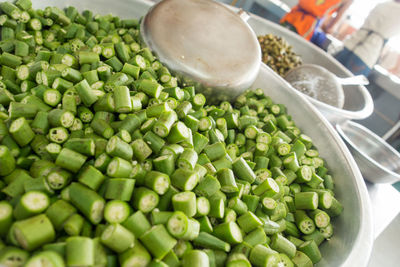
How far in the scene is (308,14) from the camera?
15.1ft

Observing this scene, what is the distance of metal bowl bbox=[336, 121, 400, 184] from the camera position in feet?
6.82

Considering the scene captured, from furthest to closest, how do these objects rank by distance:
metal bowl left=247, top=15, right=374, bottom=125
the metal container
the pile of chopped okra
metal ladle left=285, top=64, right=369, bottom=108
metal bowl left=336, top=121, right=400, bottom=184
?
metal bowl left=247, top=15, right=374, bottom=125 < metal ladle left=285, top=64, right=369, bottom=108 < metal bowl left=336, top=121, right=400, bottom=184 < the metal container < the pile of chopped okra

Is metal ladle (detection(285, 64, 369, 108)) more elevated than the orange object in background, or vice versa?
the orange object in background

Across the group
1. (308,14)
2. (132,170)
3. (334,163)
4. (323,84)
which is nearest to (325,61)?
(323,84)

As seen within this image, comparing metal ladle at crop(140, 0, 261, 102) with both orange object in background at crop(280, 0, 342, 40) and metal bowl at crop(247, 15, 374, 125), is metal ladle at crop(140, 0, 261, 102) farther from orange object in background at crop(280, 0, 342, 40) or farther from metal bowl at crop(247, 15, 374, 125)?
orange object in background at crop(280, 0, 342, 40)

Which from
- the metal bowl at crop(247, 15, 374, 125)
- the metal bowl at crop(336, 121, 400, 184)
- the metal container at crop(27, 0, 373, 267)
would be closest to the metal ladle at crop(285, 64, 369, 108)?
the metal bowl at crop(247, 15, 374, 125)

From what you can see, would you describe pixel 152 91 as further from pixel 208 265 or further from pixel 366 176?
pixel 366 176

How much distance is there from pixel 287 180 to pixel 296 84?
5.04 ft

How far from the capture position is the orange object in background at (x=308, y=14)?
4449 mm

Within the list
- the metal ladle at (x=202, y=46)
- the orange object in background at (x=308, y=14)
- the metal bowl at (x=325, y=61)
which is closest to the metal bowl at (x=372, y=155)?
the metal bowl at (x=325, y=61)

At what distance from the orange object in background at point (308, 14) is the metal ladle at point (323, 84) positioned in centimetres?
187

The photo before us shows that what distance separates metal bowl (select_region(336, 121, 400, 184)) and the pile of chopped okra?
335 millimetres

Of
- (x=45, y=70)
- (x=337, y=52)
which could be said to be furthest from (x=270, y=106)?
(x=337, y=52)

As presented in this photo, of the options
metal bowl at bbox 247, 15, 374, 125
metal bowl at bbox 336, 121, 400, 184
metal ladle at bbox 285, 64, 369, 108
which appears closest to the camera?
metal bowl at bbox 336, 121, 400, 184
